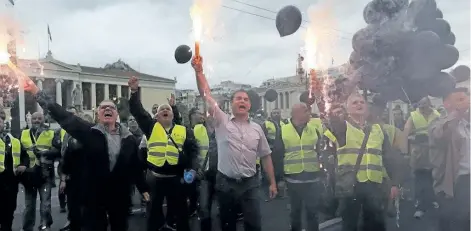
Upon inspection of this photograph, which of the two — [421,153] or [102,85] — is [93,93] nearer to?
[102,85]

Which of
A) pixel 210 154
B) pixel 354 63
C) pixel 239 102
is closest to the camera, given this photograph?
pixel 239 102

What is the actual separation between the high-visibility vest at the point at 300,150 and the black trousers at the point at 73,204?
2506mm

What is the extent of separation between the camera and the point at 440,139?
5.29 meters

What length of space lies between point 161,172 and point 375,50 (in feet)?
15.3

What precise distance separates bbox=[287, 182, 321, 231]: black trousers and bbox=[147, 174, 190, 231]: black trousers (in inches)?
51.5

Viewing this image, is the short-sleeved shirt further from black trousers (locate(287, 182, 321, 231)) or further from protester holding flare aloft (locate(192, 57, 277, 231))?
black trousers (locate(287, 182, 321, 231))

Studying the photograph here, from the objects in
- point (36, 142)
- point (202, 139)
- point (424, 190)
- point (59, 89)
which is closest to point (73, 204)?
point (36, 142)

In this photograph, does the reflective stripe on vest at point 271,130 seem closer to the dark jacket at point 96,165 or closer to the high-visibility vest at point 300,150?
the high-visibility vest at point 300,150

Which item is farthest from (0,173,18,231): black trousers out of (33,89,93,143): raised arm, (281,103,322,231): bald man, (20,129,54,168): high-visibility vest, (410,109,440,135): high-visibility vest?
(410,109,440,135): high-visibility vest

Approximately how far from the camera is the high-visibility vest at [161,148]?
5.98 metres

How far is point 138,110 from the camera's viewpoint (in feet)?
18.2

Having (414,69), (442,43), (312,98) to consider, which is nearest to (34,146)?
(312,98)

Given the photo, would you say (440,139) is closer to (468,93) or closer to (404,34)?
(468,93)

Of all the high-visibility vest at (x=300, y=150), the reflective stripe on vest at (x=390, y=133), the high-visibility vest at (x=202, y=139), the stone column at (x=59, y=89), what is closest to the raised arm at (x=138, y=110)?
the high-visibility vest at (x=202, y=139)
